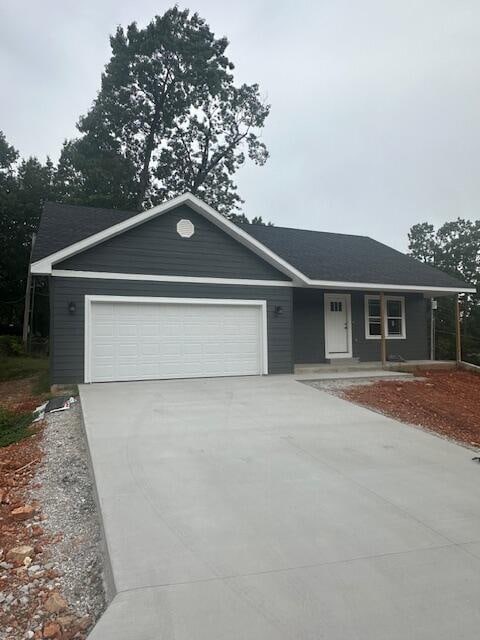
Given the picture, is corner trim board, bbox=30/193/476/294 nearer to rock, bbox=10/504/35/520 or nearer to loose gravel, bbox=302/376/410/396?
loose gravel, bbox=302/376/410/396

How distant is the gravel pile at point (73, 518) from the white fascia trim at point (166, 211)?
4361 millimetres

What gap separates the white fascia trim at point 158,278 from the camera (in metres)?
10.0

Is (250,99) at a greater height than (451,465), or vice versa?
(250,99)

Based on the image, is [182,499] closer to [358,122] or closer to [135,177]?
[358,122]

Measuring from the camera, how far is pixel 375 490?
4.30m

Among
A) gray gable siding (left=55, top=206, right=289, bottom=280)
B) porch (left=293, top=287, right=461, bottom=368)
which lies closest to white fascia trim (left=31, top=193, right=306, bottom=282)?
gray gable siding (left=55, top=206, right=289, bottom=280)

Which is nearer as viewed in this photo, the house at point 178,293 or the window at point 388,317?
the house at point 178,293

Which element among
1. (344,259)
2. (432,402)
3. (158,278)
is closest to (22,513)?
(158,278)

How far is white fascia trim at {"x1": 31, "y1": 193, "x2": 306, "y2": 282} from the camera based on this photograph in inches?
377

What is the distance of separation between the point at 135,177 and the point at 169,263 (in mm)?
17940

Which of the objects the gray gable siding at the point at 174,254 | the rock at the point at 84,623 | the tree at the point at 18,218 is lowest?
the rock at the point at 84,623

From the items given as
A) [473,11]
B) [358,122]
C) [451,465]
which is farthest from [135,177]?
[451,465]

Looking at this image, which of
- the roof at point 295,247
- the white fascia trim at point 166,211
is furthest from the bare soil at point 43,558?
the roof at point 295,247

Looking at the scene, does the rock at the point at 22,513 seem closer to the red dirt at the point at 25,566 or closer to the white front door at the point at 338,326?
the red dirt at the point at 25,566
